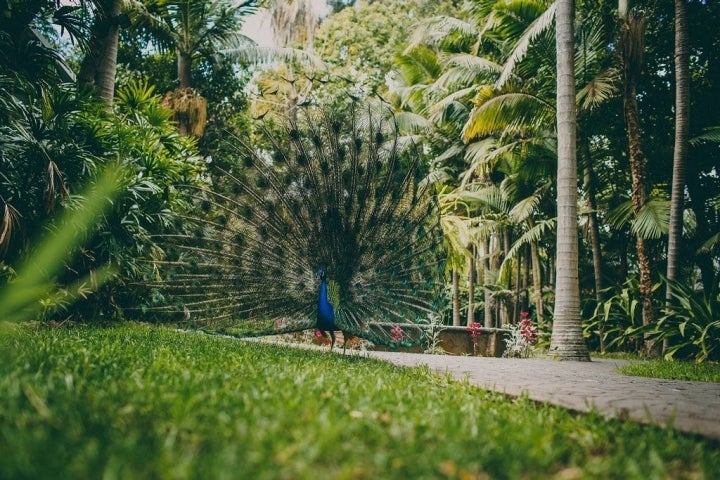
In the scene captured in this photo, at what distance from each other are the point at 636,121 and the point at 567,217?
310 cm

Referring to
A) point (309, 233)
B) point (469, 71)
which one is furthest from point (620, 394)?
point (469, 71)

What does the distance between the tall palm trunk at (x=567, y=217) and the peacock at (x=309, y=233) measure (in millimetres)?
3241

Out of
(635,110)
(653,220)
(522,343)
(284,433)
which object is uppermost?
(635,110)

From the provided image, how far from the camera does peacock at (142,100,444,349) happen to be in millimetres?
6738

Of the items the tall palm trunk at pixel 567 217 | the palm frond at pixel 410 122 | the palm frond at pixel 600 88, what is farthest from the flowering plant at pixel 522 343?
the palm frond at pixel 410 122

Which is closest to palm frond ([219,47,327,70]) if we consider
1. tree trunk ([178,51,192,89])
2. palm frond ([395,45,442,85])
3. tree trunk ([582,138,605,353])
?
tree trunk ([178,51,192,89])

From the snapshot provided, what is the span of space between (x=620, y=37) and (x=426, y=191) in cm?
637

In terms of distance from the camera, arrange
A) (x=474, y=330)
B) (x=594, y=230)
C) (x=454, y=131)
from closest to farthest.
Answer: (x=474, y=330) → (x=594, y=230) → (x=454, y=131)

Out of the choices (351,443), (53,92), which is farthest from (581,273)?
(351,443)

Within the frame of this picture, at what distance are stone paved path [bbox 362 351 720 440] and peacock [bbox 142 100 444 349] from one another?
1.56 meters

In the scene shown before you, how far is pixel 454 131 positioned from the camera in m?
17.9

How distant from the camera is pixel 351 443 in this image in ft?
7.04

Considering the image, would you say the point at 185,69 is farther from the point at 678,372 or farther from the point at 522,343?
the point at 678,372

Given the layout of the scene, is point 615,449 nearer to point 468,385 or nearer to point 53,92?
point 468,385
